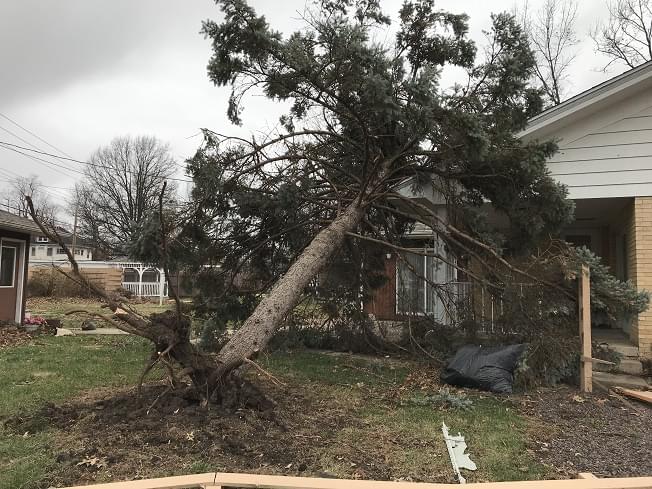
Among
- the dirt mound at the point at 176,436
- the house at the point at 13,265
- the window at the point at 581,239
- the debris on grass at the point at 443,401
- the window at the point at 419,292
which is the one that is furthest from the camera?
the house at the point at 13,265

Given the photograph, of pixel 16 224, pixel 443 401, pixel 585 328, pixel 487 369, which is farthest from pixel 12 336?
pixel 585 328

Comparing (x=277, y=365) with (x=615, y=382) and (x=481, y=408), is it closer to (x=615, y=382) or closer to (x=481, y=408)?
(x=481, y=408)

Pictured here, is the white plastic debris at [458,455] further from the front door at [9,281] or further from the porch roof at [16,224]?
the front door at [9,281]

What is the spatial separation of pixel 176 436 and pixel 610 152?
8.02 m

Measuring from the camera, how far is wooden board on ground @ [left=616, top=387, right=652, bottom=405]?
611 centimetres

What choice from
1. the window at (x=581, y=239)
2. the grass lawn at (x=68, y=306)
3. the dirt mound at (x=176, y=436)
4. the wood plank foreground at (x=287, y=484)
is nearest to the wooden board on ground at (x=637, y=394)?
the wood plank foreground at (x=287, y=484)

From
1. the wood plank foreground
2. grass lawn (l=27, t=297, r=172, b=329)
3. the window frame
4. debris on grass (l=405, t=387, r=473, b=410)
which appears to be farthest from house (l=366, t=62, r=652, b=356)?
grass lawn (l=27, t=297, r=172, b=329)

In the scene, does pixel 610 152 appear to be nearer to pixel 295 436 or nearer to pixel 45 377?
pixel 295 436

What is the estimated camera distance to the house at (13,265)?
1324cm

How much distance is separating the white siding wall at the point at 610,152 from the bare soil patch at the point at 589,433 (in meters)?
3.69

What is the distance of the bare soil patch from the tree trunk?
280 cm

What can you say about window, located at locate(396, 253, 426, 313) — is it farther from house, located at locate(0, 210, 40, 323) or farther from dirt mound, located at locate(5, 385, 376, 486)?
house, located at locate(0, 210, 40, 323)

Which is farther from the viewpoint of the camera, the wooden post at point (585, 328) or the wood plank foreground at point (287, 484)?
the wooden post at point (585, 328)

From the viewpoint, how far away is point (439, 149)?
7.30 m
